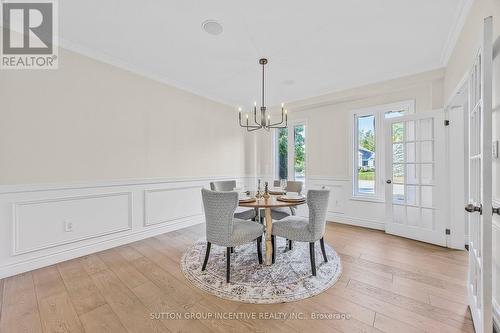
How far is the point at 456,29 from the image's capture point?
7.25ft

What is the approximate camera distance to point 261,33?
7.60 ft

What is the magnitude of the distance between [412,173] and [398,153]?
359 millimetres

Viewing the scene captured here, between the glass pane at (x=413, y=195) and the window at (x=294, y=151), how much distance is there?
73.9 inches

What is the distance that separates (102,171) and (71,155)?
0.38 m

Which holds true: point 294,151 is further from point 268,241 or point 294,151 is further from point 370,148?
point 268,241

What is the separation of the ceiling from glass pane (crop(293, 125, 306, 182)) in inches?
52.4

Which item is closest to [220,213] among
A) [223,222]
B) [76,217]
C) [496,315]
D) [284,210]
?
[223,222]

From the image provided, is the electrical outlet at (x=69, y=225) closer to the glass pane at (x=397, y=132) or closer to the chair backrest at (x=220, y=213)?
the chair backrest at (x=220, y=213)

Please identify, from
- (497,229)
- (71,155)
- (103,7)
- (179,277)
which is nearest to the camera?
(497,229)

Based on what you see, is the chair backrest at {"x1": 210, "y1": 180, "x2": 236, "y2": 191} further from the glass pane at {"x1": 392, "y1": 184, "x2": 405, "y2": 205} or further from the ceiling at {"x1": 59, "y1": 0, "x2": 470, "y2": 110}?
the glass pane at {"x1": 392, "y1": 184, "x2": 405, "y2": 205}

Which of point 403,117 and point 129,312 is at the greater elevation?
point 403,117

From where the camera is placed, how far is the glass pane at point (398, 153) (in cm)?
330

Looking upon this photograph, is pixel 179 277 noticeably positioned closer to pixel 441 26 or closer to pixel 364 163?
pixel 364 163

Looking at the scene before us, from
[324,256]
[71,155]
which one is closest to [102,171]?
[71,155]
